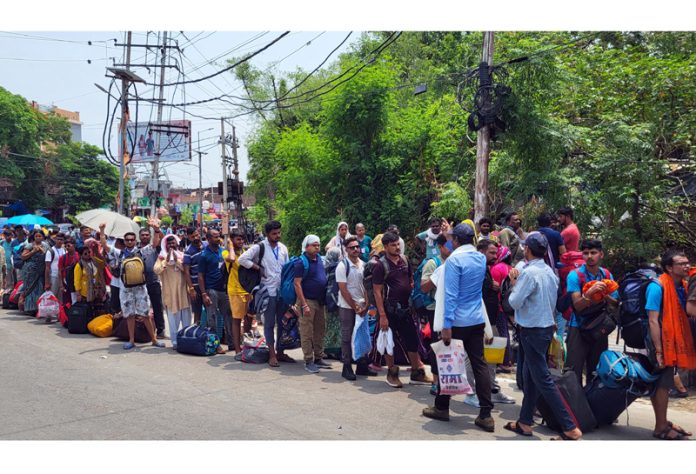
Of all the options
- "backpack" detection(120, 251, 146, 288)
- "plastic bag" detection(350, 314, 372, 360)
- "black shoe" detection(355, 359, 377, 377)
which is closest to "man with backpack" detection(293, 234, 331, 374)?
"black shoe" detection(355, 359, 377, 377)

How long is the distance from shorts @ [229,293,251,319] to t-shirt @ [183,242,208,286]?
3.01 feet

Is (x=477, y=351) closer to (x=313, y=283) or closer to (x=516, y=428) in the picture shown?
(x=516, y=428)

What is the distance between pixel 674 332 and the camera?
523 cm

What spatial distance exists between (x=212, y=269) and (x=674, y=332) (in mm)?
6130

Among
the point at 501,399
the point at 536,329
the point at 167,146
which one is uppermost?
the point at 167,146

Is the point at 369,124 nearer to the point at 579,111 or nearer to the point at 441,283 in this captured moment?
the point at 579,111

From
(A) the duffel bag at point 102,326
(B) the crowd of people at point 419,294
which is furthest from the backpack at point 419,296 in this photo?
(A) the duffel bag at point 102,326

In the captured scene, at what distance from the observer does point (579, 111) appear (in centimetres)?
1495

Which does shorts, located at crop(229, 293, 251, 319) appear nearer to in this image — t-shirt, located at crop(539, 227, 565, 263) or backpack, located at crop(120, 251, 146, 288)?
backpack, located at crop(120, 251, 146, 288)

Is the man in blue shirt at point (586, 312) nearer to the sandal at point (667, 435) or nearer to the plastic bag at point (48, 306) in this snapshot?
the sandal at point (667, 435)

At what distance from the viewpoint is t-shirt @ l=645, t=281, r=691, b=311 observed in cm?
530

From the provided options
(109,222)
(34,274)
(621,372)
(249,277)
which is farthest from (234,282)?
(34,274)

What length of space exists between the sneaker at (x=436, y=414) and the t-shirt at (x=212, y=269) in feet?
13.5

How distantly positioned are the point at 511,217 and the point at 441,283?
3803mm
